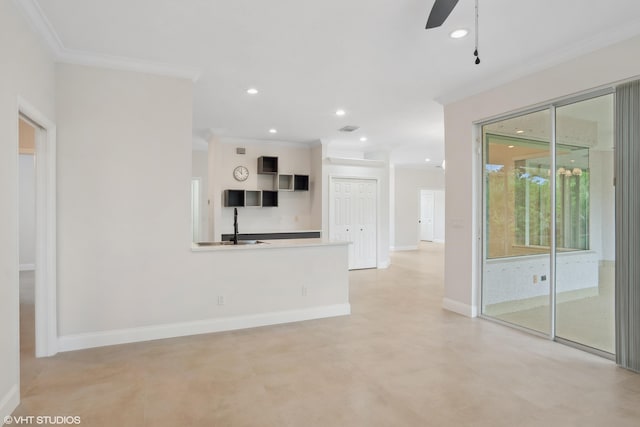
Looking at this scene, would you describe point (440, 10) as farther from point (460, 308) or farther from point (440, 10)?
point (460, 308)

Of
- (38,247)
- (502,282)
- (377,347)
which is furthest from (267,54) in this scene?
(502,282)

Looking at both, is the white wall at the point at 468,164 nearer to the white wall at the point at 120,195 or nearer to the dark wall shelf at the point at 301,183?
the white wall at the point at 120,195

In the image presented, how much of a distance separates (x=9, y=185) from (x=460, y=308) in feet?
14.7

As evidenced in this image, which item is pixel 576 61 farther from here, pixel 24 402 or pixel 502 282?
pixel 24 402

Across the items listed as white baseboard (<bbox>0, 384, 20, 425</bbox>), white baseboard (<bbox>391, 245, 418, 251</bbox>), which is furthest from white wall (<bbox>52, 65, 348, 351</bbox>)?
white baseboard (<bbox>391, 245, 418, 251</bbox>)

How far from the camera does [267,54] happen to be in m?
3.42

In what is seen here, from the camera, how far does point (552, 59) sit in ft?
11.2

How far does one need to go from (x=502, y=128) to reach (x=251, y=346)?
357 cm

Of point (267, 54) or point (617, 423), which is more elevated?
point (267, 54)

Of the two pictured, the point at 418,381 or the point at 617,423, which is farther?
the point at 418,381

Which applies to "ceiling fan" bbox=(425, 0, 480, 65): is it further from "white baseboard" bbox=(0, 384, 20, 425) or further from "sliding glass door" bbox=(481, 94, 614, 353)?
"white baseboard" bbox=(0, 384, 20, 425)

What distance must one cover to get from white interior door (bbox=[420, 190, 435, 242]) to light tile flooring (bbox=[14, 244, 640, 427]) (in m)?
10.8

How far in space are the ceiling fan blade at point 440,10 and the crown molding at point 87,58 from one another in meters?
2.46

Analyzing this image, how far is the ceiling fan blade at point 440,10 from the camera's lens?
202 cm
